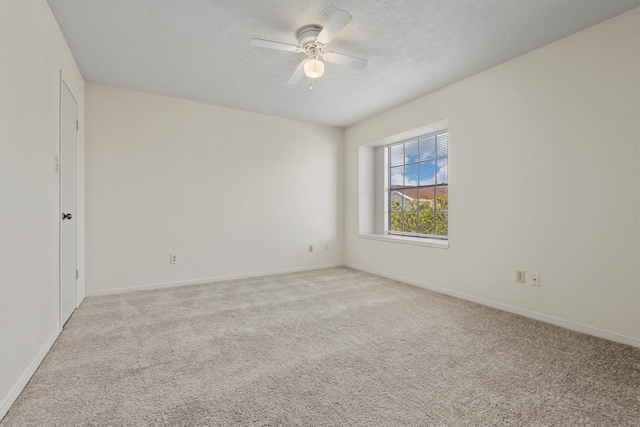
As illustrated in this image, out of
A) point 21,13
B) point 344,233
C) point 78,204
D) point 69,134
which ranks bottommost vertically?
point 344,233

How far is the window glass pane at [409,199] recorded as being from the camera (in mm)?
4508

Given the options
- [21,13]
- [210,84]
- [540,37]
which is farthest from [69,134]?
[540,37]

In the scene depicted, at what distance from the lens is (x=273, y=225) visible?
15.1 ft

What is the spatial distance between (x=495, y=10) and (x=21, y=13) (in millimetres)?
2982

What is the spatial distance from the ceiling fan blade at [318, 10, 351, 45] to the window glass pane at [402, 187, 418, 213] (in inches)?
111

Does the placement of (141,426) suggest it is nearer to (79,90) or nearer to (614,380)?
(614,380)

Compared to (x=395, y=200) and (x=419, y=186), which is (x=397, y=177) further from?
(x=419, y=186)

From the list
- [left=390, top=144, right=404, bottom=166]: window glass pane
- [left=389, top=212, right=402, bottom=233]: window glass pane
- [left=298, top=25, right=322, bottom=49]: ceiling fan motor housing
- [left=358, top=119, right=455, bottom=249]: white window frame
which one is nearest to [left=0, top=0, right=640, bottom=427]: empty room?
[left=298, top=25, right=322, bottom=49]: ceiling fan motor housing

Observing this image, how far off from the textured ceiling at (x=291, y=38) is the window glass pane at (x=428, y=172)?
40.9 inches

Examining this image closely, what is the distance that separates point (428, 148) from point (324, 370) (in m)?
3.43

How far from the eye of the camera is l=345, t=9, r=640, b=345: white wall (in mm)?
2242

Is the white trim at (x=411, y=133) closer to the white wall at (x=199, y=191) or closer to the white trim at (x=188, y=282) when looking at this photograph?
the white wall at (x=199, y=191)

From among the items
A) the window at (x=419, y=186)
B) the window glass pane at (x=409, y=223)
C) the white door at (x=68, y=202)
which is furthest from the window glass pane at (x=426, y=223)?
the white door at (x=68, y=202)

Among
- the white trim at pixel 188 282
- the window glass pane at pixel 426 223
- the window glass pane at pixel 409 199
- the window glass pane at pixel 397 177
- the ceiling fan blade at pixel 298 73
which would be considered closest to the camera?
the ceiling fan blade at pixel 298 73
